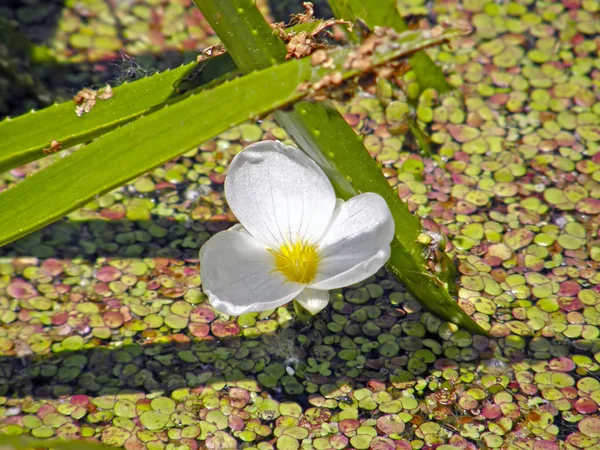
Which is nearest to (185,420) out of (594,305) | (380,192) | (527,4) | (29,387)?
(29,387)

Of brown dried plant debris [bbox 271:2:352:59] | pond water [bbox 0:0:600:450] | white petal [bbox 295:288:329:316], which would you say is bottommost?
pond water [bbox 0:0:600:450]

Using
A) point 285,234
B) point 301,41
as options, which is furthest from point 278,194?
point 301,41

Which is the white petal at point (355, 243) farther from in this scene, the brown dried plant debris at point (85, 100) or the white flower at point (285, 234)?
the brown dried plant debris at point (85, 100)

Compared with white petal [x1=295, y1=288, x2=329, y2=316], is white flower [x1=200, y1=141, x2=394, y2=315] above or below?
above

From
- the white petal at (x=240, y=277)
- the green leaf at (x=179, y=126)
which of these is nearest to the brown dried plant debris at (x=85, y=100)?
the green leaf at (x=179, y=126)

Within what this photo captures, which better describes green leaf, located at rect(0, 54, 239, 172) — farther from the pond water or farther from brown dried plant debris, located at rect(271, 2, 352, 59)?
the pond water

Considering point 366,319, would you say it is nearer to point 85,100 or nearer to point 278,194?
point 278,194

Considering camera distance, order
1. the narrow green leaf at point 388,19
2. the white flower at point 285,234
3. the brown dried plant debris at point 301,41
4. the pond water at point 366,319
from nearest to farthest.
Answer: the brown dried plant debris at point 301,41 → the white flower at point 285,234 → the pond water at point 366,319 → the narrow green leaf at point 388,19

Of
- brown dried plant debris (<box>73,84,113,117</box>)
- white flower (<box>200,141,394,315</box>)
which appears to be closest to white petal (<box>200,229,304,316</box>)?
white flower (<box>200,141,394,315</box>)
